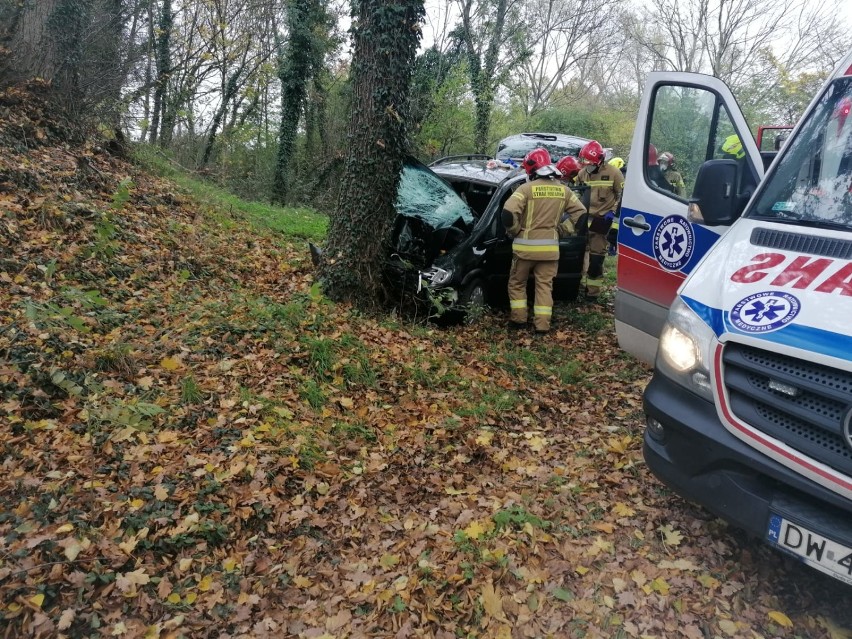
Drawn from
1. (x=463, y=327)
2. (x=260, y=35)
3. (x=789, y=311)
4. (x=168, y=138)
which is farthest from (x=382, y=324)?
(x=260, y=35)

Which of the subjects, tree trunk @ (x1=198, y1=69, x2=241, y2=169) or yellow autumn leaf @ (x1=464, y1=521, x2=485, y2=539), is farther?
tree trunk @ (x1=198, y1=69, x2=241, y2=169)

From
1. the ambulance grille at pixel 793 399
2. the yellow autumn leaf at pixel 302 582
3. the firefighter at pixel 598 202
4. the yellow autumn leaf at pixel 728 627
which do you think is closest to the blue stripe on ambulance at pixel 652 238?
the ambulance grille at pixel 793 399

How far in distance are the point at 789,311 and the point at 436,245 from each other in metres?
4.49

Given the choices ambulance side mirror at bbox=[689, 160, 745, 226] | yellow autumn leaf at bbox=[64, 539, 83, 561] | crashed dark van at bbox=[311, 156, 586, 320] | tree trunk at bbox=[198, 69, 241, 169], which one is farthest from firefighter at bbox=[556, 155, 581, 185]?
tree trunk at bbox=[198, 69, 241, 169]

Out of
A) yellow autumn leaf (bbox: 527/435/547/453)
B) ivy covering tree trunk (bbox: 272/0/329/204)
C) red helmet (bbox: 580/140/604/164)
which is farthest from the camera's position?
ivy covering tree trunk (bbox: 272/0/329/204)

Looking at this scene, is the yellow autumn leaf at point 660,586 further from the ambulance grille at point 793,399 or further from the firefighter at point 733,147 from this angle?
the firefighter at point 733,147

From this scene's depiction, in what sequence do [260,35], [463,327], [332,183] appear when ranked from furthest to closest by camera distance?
[260,35] → [332,183] → [463,327]

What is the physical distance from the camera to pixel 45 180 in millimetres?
6777

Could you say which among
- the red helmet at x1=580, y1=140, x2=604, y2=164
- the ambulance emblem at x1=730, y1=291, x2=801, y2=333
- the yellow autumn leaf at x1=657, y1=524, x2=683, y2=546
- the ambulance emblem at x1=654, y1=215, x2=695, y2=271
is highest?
the red helmet at x1=580, y1=140, x2=604, y2=164

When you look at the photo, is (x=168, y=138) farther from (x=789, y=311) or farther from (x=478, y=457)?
(x=789, y=311)

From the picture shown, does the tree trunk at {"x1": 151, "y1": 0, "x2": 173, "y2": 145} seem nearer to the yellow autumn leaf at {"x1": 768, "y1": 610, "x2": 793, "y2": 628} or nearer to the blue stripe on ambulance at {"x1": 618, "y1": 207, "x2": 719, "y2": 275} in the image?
the blue stripe on ambulance at {"x1": 618, "y1": 207, "x2": 719, "y2": 275}

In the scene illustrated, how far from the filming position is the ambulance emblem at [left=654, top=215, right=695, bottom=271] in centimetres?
422

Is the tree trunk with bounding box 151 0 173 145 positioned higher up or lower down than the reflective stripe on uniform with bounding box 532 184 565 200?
higher up

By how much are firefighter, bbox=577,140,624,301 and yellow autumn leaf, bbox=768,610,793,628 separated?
18.8 ft
